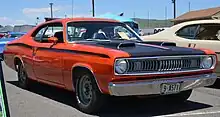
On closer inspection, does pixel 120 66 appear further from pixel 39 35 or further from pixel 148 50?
pixel 39 35

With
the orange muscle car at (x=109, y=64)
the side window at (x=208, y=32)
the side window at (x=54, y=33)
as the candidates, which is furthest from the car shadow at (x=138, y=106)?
the side window at (x=208, y=32)

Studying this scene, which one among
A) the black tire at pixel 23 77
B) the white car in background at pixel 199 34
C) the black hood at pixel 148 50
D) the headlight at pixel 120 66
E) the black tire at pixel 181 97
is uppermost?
the white car in background at pixel 199 34

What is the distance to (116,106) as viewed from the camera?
6609 millimetres

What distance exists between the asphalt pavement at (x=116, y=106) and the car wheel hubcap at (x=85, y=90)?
210 millimetres

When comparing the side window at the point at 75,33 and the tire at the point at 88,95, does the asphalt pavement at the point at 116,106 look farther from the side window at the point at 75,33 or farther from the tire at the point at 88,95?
the side window at the point at 75,33

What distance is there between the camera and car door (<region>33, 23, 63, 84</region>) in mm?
6695

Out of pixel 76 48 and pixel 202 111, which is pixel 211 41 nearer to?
pixel 202 111

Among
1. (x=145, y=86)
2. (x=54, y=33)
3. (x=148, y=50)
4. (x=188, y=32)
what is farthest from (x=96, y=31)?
(x=188, y=32)

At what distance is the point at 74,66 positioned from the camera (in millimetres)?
6125

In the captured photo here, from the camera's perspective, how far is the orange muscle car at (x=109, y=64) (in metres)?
5.41

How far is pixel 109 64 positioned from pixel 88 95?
92 cm

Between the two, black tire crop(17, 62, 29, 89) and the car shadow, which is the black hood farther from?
black tire crop(17, 62, 29, 89)

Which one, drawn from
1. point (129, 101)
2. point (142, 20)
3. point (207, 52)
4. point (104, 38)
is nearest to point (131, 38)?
point (104, 38)

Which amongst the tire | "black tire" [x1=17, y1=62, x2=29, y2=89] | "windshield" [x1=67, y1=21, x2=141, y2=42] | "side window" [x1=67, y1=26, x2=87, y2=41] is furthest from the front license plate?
"black tire" [x1=17, y1=62, x2=29, y2=89]
